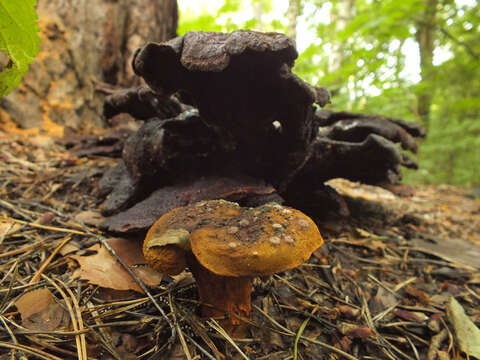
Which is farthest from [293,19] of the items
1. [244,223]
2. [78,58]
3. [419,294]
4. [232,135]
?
[244,223]

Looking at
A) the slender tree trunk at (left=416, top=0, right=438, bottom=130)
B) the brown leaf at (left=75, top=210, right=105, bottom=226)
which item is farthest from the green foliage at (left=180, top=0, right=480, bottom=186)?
the brown leaf at (left=75, top=210, right=105, bottom=226)

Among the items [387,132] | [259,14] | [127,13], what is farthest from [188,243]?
[259,14]

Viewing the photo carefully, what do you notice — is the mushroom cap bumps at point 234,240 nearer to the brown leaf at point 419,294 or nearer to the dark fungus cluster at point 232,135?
the dark fungus cluster at point 232,135

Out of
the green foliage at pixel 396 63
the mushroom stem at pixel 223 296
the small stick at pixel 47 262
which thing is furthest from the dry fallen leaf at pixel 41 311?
the green foliage at pixel 396 63

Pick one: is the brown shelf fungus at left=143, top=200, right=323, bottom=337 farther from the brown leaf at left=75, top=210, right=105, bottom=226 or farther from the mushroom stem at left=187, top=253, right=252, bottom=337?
the brown leaf at left=75, top=210, right=105, bottom=226

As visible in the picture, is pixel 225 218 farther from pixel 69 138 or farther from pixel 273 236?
pixel 69 138
